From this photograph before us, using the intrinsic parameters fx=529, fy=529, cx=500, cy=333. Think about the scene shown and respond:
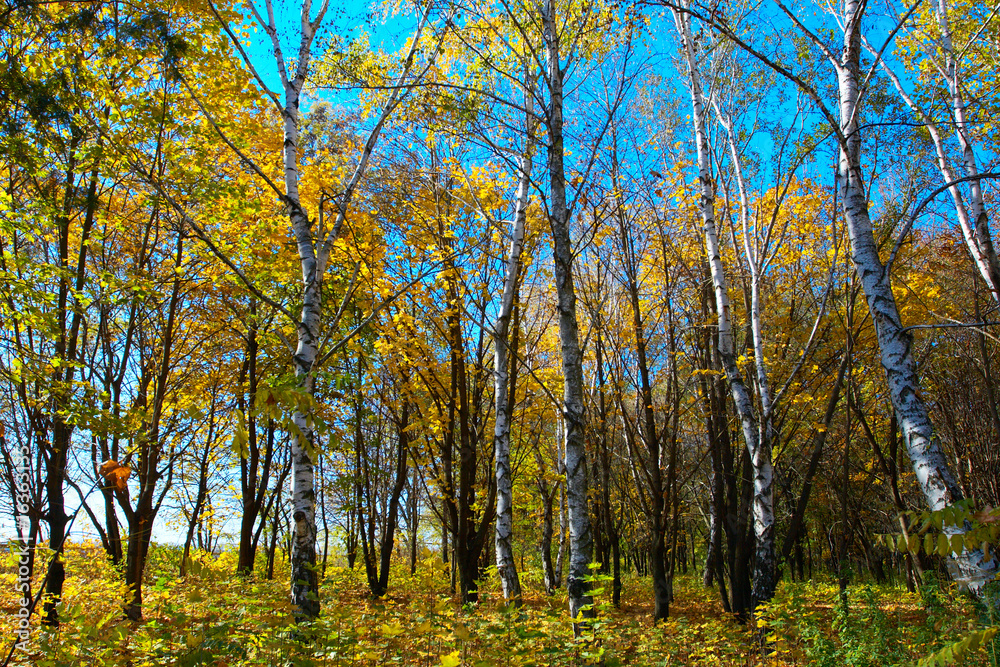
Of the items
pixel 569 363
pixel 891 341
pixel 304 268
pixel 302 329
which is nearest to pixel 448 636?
pixel 569 363

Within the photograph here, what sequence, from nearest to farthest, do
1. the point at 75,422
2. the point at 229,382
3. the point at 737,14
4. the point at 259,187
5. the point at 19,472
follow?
1. the point at 75,422
2. the point at 19,472
3. the point at 737,14
4. the point at 259,187
5. the point at 229,382

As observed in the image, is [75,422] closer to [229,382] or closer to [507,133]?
[507,133]

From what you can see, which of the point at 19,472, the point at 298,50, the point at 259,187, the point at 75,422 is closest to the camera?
the point at 75,422

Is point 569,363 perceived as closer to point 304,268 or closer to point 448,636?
point 448,636

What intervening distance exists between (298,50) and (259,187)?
3.09 meters

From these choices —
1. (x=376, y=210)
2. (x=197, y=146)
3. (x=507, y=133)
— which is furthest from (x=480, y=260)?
(x=197, y=146)

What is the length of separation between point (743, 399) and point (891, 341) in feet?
7.81

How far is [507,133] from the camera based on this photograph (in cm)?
603

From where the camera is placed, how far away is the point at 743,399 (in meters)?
6.12

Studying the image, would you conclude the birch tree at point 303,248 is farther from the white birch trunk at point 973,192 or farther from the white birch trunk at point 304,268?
the white birch trunk at point 973,192

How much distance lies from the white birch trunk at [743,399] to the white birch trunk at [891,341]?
199 centimetres

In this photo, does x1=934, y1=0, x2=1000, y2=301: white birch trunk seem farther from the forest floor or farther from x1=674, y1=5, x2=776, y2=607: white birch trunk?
the forest floor

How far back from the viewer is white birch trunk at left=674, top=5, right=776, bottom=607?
5.84 m

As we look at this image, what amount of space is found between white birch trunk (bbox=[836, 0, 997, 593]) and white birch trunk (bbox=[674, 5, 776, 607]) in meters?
1.99
